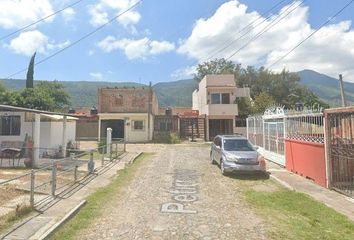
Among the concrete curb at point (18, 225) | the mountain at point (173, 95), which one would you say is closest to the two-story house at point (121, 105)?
the concrete curb at point (18, 225)

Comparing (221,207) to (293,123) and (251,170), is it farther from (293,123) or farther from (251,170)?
(293,123)

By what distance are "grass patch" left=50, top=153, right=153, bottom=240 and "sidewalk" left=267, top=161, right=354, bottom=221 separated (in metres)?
6.06

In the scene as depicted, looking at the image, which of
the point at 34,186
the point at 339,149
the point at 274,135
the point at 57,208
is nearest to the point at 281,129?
the point at 274,135

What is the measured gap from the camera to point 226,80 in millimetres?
41250

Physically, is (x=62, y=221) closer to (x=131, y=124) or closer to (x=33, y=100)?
(x=33, y=100)

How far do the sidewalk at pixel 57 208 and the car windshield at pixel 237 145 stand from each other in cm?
542

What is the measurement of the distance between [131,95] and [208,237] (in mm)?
34837

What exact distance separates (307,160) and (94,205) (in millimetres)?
9019

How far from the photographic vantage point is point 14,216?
27.8ft

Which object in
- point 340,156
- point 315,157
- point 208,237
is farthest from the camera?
point 315,157

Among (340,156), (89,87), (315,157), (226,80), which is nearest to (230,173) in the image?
(315,157)

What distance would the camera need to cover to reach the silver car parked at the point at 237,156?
15.6 metres

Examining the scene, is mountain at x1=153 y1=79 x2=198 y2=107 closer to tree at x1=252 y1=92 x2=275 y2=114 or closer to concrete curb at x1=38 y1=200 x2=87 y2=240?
tree at x1=252 y1=92 x2=275 y2=114

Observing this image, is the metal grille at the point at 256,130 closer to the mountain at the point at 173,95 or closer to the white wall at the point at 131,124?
the white wall at the point at 131,124
